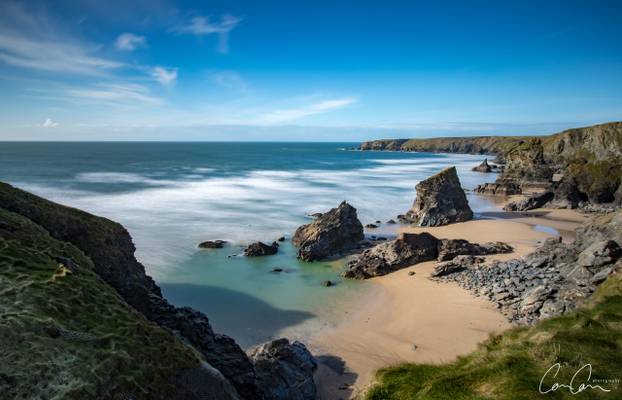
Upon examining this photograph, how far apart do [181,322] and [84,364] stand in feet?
14.7

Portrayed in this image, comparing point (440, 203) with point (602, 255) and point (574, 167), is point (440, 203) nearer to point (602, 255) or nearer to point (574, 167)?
point (602, 255)

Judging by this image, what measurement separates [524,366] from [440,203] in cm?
2943

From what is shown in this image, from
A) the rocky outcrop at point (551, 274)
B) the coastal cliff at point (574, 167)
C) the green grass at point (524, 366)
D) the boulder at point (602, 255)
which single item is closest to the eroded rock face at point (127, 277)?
the green grass at point (524, 366)

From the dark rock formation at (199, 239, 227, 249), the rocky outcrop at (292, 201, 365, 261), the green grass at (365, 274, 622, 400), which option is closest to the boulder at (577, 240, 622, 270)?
the green grass at (365, 274, 622, 400)

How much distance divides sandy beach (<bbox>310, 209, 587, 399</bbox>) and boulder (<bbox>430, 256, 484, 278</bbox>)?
67 centimetres

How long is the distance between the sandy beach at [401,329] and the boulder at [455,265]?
0.67m

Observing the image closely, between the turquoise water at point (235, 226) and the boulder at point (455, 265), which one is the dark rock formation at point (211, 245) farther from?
the boulder at point (455, 265)

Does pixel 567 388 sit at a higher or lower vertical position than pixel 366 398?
higher

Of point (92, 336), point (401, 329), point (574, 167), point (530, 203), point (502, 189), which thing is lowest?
point (401, 329)

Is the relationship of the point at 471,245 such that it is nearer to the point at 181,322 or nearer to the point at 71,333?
the point at 181,322

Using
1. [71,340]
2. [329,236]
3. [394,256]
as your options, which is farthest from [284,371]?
[329,236]

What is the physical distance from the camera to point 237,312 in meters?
18.9

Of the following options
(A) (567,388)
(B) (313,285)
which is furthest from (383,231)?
(A) (567,388)

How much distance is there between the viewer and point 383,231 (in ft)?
114
